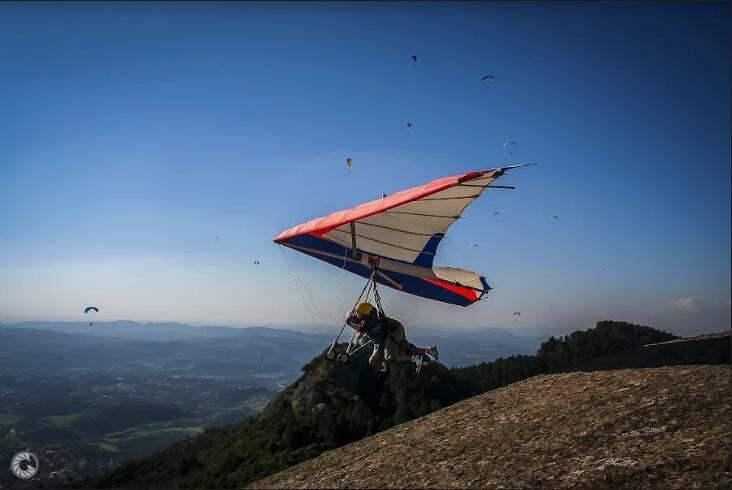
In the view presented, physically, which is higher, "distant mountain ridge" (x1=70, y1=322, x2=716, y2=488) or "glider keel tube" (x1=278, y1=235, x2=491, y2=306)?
"glider keel tube" (x1=278, y1=235, x2=491, y2=306)

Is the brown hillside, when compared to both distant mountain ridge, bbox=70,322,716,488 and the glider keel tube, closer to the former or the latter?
the glider keel tube

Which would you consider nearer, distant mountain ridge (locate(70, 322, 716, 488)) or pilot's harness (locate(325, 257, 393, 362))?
pilot's harness (locate(325, 257, 393, 362))

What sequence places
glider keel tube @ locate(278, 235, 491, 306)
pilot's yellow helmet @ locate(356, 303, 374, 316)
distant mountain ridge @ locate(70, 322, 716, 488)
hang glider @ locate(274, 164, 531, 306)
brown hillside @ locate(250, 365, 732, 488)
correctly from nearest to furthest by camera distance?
1. brown hillside @ locate(250, 365, 732, 488)
2. hang glider @ locate(274, 164, 531, 306)
3. pilot's yellow helmet @ locate(356, 303, 374, 316)
4. glider keel tube @ locate(278, 235, 491, 306)
5. distant mountain ridge @ locate(70, 322, 716, 488)

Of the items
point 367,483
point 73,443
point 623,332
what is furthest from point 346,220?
point 73,443

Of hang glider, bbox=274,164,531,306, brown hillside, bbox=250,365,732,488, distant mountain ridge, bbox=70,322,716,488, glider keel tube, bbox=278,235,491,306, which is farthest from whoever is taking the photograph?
distant mountain ridge, bbox=70,322,716,488

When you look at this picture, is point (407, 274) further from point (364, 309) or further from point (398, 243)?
point (364, 309)

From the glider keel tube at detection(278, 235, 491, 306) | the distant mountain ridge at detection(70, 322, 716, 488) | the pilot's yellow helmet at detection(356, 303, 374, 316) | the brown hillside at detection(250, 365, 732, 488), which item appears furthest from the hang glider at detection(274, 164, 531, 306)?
the distant mountain ridge at detection(70, 322, 716, 488)

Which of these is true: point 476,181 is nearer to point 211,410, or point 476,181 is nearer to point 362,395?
point 362,395

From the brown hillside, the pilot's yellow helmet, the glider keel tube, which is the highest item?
the glider keel tube
